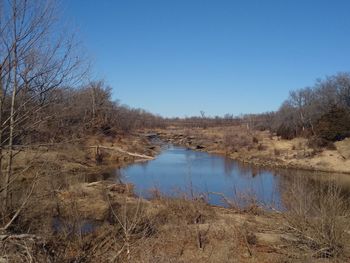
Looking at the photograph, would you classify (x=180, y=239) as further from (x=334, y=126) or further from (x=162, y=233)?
(x=334, y=126)

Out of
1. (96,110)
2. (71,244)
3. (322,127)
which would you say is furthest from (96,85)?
(322,127)

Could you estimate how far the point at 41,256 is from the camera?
7.04 meters

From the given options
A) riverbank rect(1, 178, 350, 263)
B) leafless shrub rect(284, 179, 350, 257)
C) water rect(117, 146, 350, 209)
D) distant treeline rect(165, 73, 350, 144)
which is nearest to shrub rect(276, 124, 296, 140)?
distant treeline rect(165, 73, 350, 144)

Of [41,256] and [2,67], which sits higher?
[2,67]

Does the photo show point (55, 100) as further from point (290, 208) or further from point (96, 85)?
point (290, 208)

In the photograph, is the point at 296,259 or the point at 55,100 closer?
the point at 55,100

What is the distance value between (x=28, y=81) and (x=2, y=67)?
1.79 ft

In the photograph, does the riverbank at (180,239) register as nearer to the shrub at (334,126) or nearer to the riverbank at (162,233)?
the riverbank at (162,233)

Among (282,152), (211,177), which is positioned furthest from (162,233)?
(282,152)

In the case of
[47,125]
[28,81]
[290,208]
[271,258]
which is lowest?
[271,258]

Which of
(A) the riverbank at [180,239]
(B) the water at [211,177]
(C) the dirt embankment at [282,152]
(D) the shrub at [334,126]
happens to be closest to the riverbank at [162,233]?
(A) the riverbank at [180,239]

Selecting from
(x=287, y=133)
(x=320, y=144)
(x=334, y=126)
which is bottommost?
(x=320, y=144)

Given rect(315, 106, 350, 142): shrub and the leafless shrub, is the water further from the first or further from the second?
the leafless shrub

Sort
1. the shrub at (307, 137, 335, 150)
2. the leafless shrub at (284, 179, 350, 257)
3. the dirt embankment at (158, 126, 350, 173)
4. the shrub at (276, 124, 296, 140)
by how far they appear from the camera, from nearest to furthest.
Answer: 1. the leafless shrub at (284, 179, 350, 257)
2. the dirt embankment at (158, 126, 350, 173)
3. the shrub at (307, 137, 335, 150)
4. the shrub at (276, 124, 296, 140)
